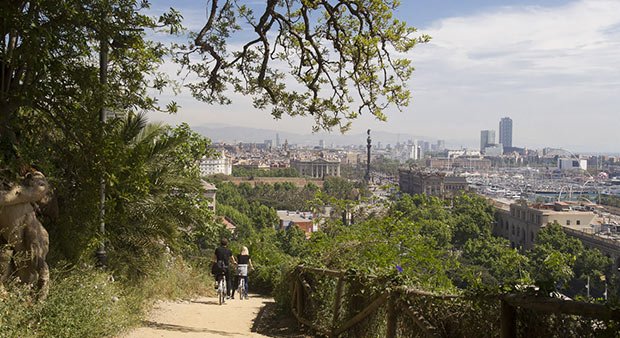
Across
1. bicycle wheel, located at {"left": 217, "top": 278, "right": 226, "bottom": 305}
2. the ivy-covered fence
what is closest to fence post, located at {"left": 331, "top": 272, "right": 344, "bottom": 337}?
the ivy-covered fence

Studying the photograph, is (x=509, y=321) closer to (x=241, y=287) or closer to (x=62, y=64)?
(x=62, y=64)

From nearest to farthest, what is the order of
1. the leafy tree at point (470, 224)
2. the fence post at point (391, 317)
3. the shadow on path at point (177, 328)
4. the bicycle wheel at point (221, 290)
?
the fence post at point (391, 317)
the shadow on path at point (177, 328)
the bicycle wheel at point (221, 290)
the leafy tree at point (470, 224)

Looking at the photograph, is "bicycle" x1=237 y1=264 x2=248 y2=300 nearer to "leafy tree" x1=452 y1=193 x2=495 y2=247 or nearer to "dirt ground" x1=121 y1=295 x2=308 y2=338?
"dirt ground" x1=121 y1=295 x2=308 y2=338

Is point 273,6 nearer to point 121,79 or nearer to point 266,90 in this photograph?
point 266,90

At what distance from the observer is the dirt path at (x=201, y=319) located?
718cm

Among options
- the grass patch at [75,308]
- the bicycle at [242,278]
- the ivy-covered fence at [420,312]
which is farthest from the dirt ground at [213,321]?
the bicycle at [242,278]

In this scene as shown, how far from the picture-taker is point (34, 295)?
5812 mm

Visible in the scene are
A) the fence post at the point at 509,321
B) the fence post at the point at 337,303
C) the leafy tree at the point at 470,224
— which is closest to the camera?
the fence post at the point at 509,321

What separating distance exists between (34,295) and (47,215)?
2.09 m

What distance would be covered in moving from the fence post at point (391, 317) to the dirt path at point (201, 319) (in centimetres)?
245

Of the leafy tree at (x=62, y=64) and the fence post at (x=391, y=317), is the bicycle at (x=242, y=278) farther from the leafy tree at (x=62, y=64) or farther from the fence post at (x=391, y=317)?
the fence post at (x=391, y=317)

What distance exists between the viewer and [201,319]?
8.73 m

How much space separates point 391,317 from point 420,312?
1.58 ft

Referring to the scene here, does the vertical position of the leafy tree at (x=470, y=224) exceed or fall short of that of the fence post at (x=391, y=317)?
it falls short
